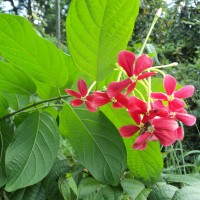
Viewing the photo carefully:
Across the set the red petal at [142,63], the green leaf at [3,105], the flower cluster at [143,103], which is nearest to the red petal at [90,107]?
the flower cluster at [143,103]

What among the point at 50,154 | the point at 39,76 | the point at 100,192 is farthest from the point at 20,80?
the point at 100,192

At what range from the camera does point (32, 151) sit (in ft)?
2.05

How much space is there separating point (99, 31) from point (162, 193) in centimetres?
30

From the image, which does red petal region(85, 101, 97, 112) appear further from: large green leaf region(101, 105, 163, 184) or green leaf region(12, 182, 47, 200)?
green leaf region(12, 182, 47, 200)

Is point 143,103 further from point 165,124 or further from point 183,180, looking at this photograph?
point 183,180

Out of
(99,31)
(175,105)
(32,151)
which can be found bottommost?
(32,151)

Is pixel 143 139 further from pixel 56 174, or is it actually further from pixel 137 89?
pixel 56 174

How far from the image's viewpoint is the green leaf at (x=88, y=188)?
23.3 inches

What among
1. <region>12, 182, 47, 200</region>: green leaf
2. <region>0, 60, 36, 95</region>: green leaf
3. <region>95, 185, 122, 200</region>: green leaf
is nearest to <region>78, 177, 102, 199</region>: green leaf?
<region>95, 185, 122, 200</region>: green leaf

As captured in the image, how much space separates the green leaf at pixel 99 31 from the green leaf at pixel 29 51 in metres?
0.05

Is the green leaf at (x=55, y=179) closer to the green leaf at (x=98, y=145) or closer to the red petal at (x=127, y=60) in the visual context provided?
the green leaf at (x=98, y=145)

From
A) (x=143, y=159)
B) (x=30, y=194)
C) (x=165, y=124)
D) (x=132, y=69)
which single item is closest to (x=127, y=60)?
(x=132, y=69)

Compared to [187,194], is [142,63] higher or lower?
higher

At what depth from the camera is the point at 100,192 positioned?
61 cm
